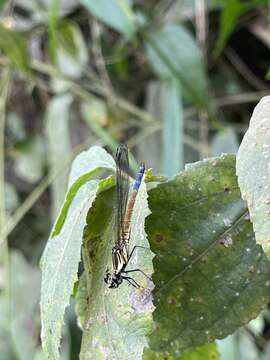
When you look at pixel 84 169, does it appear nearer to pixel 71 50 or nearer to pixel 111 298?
pixel 111 298

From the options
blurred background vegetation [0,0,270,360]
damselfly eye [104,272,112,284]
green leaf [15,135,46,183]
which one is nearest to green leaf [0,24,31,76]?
blurred background vegetation [0,0,270,360]

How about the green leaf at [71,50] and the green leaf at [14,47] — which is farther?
the green leaf at [71,50]

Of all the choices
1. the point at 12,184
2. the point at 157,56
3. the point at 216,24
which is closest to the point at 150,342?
the point at 157,56

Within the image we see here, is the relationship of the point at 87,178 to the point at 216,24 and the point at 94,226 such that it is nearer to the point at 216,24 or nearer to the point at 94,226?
the point at 94,226

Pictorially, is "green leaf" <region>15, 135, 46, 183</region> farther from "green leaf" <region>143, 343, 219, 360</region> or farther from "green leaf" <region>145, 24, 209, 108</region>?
"green leaf" <region>143, 343, 219, 360</region>

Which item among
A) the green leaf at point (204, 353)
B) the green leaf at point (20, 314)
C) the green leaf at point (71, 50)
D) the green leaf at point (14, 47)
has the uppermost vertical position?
the green leaf at point (71, 50)

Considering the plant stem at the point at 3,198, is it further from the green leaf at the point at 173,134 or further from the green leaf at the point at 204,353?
the green leaf at the point at 204,353

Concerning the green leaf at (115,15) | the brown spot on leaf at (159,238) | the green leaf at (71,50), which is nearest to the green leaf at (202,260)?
the brown spot on leaf at (159,238)
